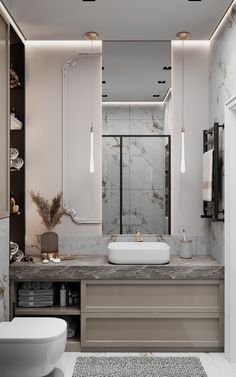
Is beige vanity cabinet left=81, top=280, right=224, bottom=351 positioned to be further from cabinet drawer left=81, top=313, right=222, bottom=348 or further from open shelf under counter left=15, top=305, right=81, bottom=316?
open shelf under counter left=15, top=305, right=81, bottom=316

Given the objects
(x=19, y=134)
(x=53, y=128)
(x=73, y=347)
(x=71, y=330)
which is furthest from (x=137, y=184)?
(x=73, y=347)

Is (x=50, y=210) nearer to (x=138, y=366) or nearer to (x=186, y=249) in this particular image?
(x=186, y=249)

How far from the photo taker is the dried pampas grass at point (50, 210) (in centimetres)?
377

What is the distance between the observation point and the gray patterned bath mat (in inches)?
118

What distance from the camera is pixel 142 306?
11.1 feet

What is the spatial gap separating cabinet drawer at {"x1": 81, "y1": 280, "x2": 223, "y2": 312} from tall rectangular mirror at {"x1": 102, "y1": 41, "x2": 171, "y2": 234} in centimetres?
64

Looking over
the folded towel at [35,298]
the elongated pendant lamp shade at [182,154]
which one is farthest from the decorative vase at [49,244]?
the elongated pendant lamp shade at [182,154]

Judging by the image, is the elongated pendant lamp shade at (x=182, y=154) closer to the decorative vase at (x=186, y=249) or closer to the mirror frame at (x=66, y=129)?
the decorative vase at (x=186, y=249)

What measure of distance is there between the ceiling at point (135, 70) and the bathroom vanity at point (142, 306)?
1.63 metres

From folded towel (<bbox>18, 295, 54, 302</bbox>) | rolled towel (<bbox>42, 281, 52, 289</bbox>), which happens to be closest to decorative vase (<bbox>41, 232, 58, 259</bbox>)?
rolled towel (<bbox>42, 281, 52, 289</bbox>)

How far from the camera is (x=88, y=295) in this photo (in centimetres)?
340

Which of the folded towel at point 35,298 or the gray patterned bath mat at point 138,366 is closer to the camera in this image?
the gray patterned bath mat at point 138,366

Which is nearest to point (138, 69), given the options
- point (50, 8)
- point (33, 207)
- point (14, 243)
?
point (50, 8)

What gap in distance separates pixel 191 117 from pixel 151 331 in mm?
2005
